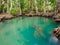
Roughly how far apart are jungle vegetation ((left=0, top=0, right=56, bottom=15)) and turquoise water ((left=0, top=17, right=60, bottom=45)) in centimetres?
323

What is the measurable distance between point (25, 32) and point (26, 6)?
8.03 metres

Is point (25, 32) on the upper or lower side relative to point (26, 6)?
lower

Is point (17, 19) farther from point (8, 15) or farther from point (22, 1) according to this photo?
point (22, 1)

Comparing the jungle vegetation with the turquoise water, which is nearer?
the turquoise water

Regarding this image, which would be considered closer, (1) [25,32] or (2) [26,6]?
(1) [25,32]

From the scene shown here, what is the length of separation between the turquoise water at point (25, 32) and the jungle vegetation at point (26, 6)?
3225mm

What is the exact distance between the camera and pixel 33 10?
22062 mm

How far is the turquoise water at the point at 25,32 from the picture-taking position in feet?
41.3

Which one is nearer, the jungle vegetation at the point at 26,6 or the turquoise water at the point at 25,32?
the turquoise water at the point at 25,32

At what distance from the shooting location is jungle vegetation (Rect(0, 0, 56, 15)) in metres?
21.8

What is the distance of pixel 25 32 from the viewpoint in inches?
580

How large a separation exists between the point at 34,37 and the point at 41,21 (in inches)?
202

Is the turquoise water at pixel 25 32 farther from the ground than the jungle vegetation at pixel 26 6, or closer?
closer

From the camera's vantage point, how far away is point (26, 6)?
2216 centimetres
